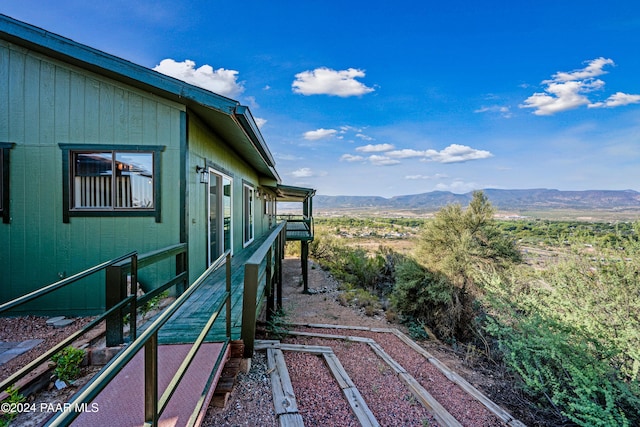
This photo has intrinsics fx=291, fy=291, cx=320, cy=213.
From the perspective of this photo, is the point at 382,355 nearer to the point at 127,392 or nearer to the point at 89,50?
the point at 127,392

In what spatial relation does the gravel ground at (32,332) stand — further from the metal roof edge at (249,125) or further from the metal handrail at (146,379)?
the metal roof edge at (249,125)

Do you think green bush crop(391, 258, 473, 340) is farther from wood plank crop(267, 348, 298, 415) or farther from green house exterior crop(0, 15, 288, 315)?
green house exterior crop(0, 15, 288, 315)

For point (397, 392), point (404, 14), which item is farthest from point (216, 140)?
point (404, 14)

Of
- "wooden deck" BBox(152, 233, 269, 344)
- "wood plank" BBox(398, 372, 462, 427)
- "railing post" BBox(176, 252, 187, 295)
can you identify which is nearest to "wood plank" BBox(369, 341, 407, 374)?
"wood plank" BBox(398, 372, 462, 427)

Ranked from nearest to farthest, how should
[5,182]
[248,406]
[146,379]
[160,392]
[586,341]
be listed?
[146,379]
[160,392]
[248,406]
[586,341]
[5,182]

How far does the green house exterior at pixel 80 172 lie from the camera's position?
446 centimetres

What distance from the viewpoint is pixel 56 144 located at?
4473 mm

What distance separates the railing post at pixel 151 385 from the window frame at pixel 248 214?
724cm

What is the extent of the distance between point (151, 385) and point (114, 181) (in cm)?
413

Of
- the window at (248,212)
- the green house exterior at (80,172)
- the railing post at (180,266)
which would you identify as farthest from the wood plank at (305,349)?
the window at (248,212)

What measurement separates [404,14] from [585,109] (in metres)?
17.5

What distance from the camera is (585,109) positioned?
2067 centimetres

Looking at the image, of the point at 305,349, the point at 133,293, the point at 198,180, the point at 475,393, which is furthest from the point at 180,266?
the point at 475,393

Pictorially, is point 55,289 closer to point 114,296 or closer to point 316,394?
point 114,296
